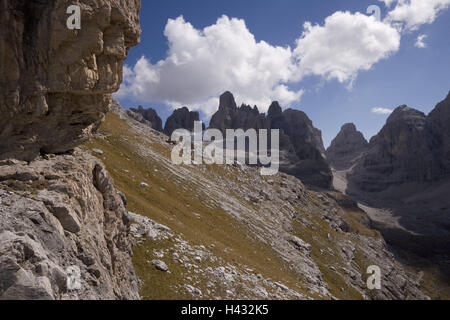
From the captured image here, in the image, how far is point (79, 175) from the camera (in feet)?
44.5

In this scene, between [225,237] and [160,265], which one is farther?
[225,237]

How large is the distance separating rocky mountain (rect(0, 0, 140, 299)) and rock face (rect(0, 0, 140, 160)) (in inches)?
1.7

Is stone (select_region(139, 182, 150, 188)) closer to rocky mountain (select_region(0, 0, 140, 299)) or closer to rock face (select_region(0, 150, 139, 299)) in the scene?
rocky mountain (select_region(0, 0, 140, 299))

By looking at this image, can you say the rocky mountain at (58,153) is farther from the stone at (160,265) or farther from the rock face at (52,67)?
the stone at (160,265)

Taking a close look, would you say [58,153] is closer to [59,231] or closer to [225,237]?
[59,231]

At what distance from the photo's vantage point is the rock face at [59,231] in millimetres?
8398

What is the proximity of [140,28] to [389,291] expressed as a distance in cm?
8716

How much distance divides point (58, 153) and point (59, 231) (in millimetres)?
6548

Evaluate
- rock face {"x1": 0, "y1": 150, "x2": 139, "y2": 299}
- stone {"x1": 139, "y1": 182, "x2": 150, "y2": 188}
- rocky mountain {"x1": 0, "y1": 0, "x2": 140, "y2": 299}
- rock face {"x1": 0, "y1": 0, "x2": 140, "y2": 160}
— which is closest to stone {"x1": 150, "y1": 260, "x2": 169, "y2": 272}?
rocky mountain {"x1": 0, "y1": 0, "x2": 140, "y2": 299}

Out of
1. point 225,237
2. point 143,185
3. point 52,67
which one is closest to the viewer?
point 52,67

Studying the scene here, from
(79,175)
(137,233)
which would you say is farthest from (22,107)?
(137,233)

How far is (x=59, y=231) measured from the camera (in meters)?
10.5

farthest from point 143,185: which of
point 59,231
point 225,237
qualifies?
point 59,231
